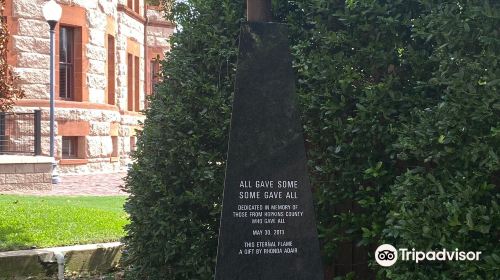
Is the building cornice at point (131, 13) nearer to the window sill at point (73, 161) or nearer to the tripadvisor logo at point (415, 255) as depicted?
the window sill at point (73, 161)

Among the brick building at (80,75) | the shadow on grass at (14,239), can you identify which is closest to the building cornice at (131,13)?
the brick building at (80,75)

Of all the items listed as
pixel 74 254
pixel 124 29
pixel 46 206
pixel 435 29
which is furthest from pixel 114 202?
pixel 124 29

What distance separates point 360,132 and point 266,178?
0.81 metres

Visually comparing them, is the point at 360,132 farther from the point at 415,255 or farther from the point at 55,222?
the point at 55,222

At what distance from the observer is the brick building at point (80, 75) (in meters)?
19.2

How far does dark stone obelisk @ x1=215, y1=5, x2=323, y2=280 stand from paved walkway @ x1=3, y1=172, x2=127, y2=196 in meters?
9.74

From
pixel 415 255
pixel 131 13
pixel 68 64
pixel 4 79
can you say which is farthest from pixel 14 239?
pixel 131 13

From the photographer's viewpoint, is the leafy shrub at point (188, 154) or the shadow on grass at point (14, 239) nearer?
the leafy shrub at point (188, 154)

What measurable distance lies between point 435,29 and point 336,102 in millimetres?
900

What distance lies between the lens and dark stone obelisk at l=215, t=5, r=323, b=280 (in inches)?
185

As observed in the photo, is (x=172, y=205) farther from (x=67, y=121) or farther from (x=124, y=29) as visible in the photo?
(x=124, y=29)

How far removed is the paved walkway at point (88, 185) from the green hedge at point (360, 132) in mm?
8739

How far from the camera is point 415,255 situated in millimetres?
4547

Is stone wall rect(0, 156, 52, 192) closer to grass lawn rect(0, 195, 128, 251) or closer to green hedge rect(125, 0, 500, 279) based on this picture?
grass lawn rect(0, 195, 128, 251)
